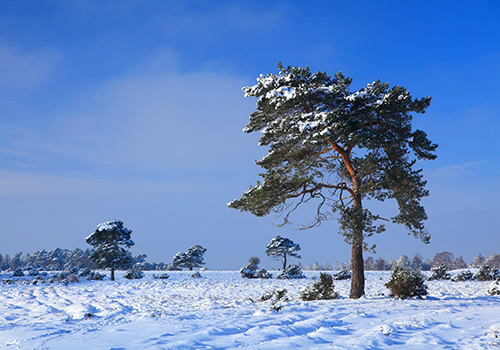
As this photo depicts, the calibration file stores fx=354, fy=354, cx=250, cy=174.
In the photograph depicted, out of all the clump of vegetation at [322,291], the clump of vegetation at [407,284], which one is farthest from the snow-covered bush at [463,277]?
the clump of vegetation at [322,291]

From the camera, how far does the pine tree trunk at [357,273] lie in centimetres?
1517

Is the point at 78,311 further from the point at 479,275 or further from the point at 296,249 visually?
the point at 296,249

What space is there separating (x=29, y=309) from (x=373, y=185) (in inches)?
617

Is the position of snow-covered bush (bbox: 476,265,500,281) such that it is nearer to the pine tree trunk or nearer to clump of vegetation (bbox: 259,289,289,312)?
the pine tree trunk

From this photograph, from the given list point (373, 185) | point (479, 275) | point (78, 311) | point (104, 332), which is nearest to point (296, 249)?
point (479, 275)

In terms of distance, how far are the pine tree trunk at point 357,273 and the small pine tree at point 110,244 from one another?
2627cm

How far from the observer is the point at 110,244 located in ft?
116

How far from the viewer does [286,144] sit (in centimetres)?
1572

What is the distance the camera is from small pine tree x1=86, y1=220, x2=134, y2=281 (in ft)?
115

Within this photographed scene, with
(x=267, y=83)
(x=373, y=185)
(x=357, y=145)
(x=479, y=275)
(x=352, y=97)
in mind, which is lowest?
(x=479, y=275)

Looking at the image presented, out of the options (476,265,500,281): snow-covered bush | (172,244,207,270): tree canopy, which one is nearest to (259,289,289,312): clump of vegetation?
(476,265,500,281): snow-covered bush

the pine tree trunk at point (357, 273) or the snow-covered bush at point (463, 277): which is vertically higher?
the pine tree trunk at point (357, 273)

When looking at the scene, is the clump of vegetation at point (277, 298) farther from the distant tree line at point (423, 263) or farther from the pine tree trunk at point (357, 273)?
the distant tree line at point (423, 263)

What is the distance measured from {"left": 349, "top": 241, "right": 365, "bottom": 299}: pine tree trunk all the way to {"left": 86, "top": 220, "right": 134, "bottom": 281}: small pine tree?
26.3m
